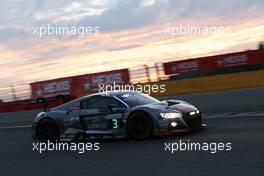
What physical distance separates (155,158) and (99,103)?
3741 mm

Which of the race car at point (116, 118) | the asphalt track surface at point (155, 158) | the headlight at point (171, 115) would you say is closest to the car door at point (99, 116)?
the race car at point (116, 118)

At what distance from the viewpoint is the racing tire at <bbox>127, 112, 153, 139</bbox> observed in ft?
42.6

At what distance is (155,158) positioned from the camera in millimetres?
10594

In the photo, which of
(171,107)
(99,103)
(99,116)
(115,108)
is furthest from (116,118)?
(171,107)

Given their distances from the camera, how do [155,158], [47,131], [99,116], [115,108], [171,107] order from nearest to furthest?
[155,158], [171,107], [115,108], [99,116], [47,131]

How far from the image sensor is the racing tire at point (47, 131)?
574 inches

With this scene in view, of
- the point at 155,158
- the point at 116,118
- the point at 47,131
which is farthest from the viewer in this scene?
the point at 47,131

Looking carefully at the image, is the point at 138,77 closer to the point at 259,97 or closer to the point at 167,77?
the point at 167,77

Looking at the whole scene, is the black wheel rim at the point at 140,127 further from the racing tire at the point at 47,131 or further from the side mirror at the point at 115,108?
the racing tire at the point at 47,131

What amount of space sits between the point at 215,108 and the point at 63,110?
5.67 m

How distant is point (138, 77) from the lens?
80.6 ft

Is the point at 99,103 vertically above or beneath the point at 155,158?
above

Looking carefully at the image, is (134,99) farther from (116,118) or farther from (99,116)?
(99,116)

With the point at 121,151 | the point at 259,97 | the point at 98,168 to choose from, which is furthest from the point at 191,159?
the point at 259,97
